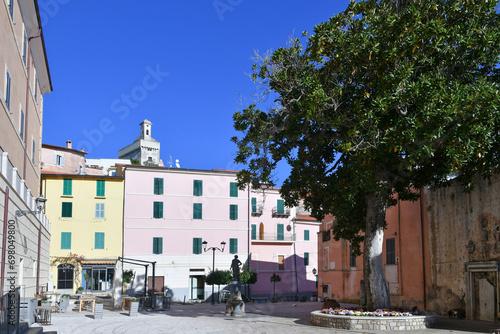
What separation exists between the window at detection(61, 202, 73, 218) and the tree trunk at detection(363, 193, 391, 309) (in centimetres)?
2832

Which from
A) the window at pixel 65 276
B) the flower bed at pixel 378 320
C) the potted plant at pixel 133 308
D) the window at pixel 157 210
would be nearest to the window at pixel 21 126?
the potted plant at pixel 133 308

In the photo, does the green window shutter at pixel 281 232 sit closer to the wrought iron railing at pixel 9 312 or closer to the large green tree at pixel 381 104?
the large green tree at pixel 381 104

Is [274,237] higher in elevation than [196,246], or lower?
higher

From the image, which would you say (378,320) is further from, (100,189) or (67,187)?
(67,187)

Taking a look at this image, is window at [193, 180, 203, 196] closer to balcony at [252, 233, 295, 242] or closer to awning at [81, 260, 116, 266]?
balcony at [252, 233, 295, 242]

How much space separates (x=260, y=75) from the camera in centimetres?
1916

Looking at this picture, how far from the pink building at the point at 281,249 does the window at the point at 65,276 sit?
1578cm

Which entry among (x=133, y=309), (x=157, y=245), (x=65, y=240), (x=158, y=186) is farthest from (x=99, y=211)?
(x=133, y=309)

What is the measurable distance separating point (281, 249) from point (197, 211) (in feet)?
32.3

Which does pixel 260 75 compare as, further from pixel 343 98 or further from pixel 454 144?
pixel 454 144

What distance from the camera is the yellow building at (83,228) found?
4062 centimetres

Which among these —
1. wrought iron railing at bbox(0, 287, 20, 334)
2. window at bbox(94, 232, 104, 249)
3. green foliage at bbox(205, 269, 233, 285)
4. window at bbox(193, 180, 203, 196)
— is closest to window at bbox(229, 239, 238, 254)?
green foliage at bbox(205, 269, 233, 285)

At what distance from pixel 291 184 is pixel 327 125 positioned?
278 centimetres

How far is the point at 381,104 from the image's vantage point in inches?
660
